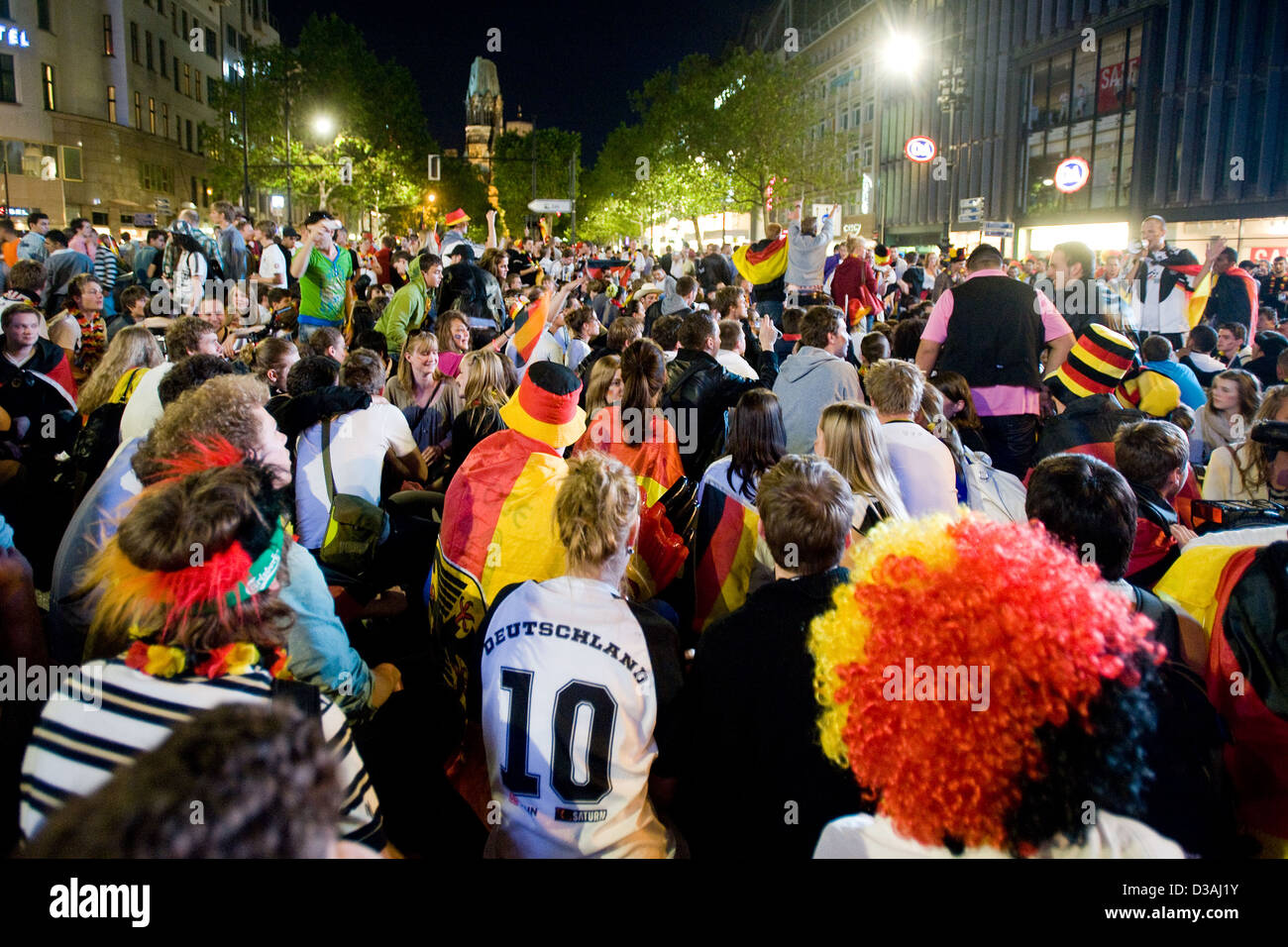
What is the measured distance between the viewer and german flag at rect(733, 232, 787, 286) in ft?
33.6

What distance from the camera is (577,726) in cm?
231

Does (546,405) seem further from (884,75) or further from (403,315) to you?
(884,75)

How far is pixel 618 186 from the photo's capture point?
67625 millimetres

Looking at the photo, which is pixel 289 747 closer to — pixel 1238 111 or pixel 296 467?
pixel 296 467

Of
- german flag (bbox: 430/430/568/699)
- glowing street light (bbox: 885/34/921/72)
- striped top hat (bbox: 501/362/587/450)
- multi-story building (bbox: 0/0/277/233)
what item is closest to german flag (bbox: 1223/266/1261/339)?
striped top hat (bbox: 501/362/587/450)

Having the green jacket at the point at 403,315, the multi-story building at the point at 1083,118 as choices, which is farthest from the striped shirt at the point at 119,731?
the multi-story building at the point at 1083,118

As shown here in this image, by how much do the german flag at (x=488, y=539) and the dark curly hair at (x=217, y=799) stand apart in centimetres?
207

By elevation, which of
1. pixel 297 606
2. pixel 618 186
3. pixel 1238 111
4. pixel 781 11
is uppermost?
pixel 781 11

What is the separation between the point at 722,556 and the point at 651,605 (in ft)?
2.70

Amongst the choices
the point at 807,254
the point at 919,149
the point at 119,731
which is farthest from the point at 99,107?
the point at 119,731

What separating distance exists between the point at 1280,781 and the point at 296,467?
13.8 ft

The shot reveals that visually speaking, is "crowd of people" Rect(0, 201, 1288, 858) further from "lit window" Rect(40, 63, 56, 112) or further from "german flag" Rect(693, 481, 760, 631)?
"lit window" Rect(40, 63, 56, 112)

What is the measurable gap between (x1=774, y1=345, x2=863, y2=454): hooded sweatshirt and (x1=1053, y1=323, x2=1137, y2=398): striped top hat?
1373mm
